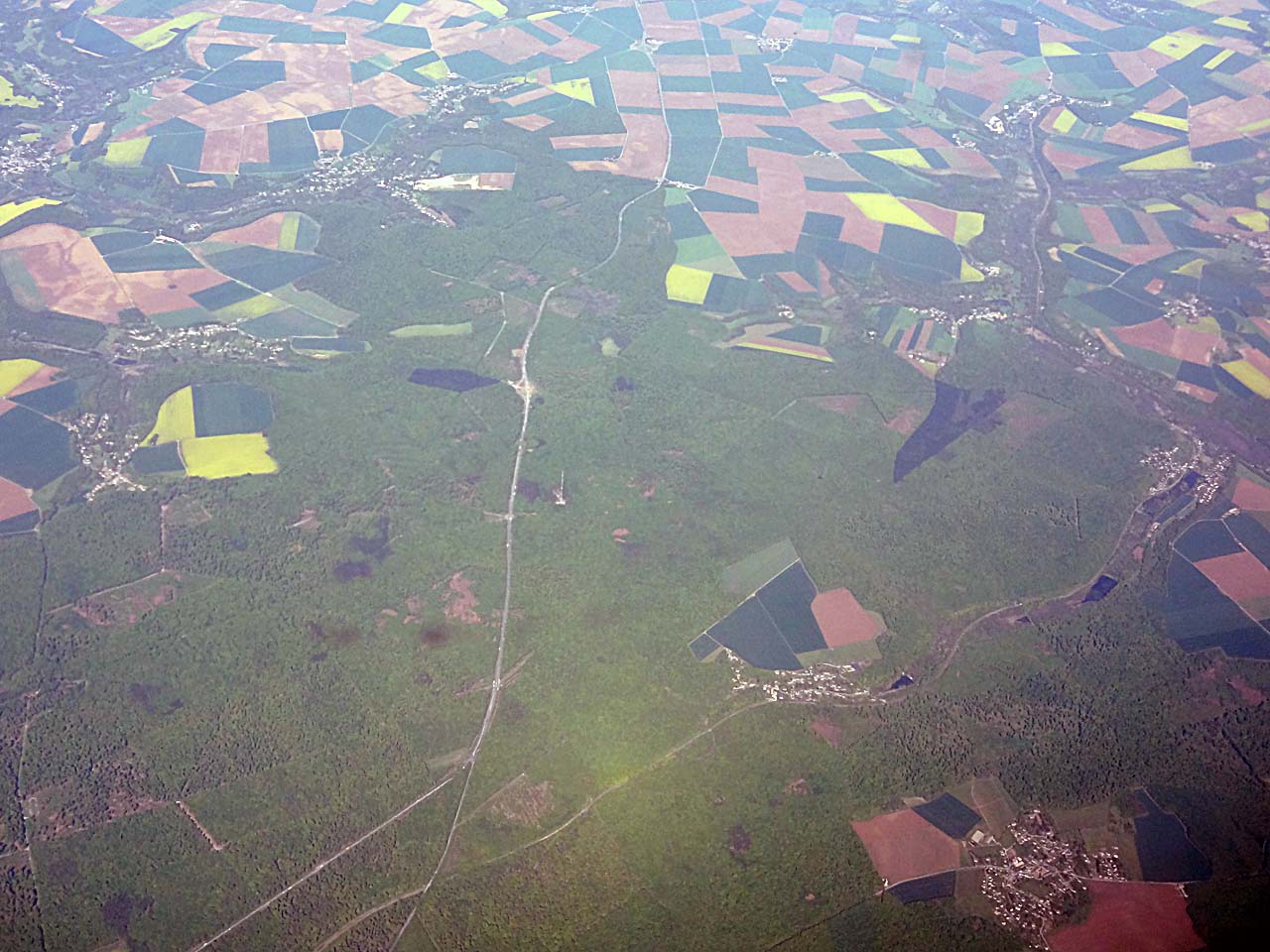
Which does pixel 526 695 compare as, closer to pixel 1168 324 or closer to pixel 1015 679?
pixel 1015 679

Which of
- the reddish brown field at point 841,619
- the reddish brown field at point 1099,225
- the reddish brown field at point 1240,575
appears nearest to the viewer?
the reddish brown field at point 841,619

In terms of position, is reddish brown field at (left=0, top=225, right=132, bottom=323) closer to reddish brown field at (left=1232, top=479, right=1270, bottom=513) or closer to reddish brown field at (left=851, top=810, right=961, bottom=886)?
reddish brown field at (left=851, top=810, right=961, bottom=886)

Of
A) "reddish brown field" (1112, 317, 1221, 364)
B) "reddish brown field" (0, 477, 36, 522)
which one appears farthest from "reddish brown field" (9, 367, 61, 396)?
"reddish brown field" (1112, 317, 1221, 364)

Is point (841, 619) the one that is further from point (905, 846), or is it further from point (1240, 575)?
point (1240, 575)

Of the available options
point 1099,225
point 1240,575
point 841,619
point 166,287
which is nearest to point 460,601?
point 841,619

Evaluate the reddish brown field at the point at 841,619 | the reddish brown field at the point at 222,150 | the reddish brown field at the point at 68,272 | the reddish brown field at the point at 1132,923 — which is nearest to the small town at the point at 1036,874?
the reddish brown field at the point at 1132,923

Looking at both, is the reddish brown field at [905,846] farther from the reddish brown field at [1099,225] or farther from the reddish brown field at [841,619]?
the reddish brown field at [1099,225]

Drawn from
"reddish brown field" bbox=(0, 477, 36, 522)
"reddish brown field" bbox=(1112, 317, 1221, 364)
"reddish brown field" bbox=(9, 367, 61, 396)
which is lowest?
"reddish brown field" bbox=(0, 477, 36, 522)
